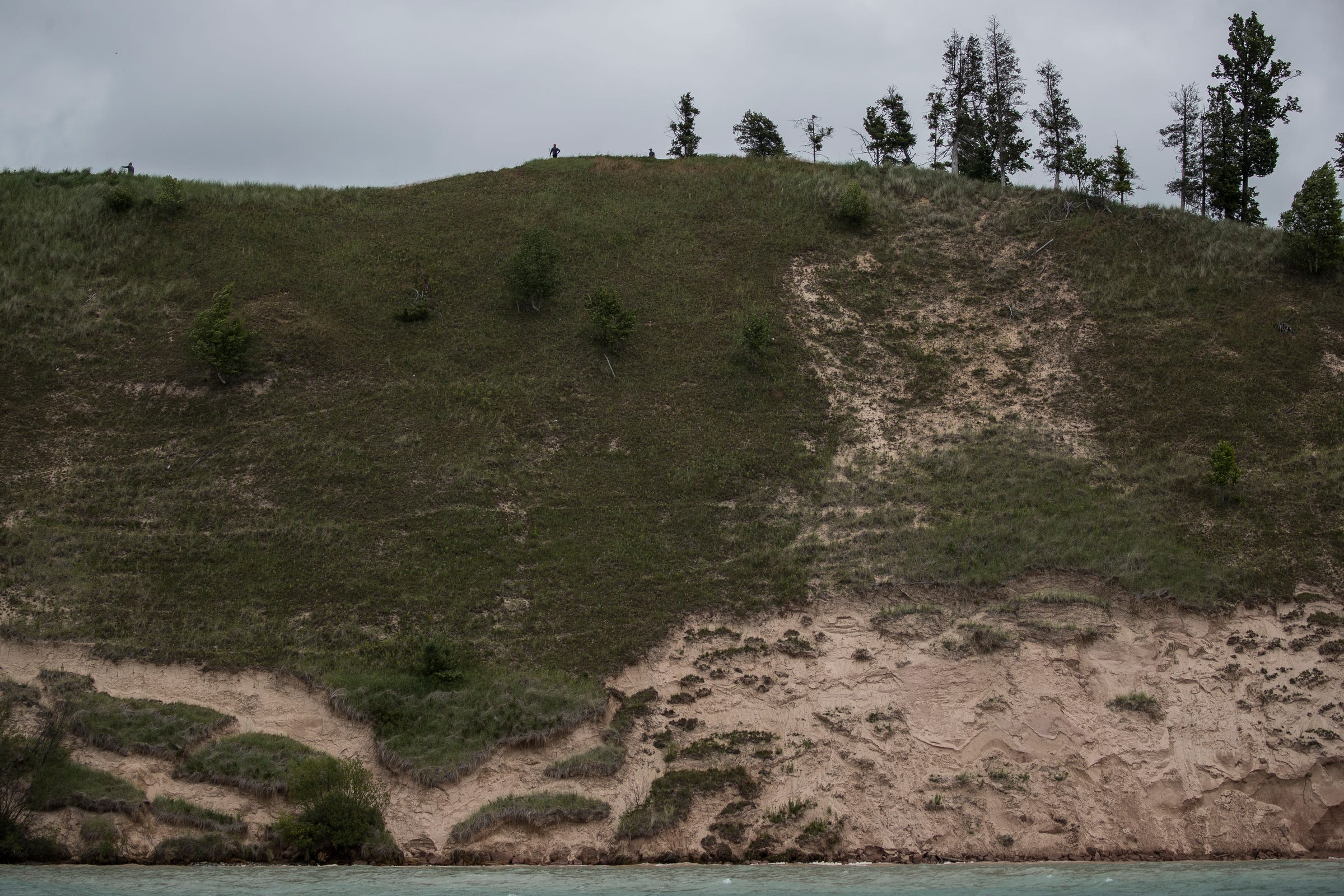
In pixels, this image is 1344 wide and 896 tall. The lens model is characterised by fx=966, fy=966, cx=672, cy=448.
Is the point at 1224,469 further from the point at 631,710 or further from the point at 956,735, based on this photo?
the point at 631,710

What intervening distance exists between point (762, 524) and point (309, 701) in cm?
1517

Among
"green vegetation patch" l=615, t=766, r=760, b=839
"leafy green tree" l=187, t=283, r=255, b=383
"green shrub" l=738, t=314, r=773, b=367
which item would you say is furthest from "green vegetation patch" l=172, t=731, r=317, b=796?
"green shrub" l=738, t=314, r=773, b=367

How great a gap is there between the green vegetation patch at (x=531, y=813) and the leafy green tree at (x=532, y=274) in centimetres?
2237

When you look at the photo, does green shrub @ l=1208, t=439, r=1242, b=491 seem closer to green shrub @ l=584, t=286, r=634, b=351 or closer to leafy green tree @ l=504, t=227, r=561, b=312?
green shrub @ l=584, t=286, r=634, b=351

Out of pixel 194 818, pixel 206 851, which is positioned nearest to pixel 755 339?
pixel 194 818

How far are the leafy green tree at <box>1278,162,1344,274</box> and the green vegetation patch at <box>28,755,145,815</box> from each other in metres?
47.2

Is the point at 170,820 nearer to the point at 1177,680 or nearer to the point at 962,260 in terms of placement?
the point at 1177,680

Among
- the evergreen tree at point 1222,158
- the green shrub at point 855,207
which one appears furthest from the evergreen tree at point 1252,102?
the green shrub at point 855,207

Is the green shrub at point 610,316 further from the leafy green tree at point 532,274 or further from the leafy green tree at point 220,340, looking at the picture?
the leafy green tree at point 220,340

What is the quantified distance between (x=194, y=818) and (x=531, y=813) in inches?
337

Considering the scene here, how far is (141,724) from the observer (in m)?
26.5

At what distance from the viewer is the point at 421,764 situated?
1033 inches

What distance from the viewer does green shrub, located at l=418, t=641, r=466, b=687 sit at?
91.8ft

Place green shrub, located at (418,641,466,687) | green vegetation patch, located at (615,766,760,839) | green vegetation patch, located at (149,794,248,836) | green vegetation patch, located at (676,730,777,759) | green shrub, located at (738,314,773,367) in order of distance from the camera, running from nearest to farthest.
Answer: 1. green vegetation patch, located at (149,794,248,836)
2. green vegetation patch, located at (615,766,760,839)
3. green vegetation patch, located at (676,730,777,759)
4. green shrub, located at (418,641,466,687)
5. green shrub, located at (738,314,773,367)
